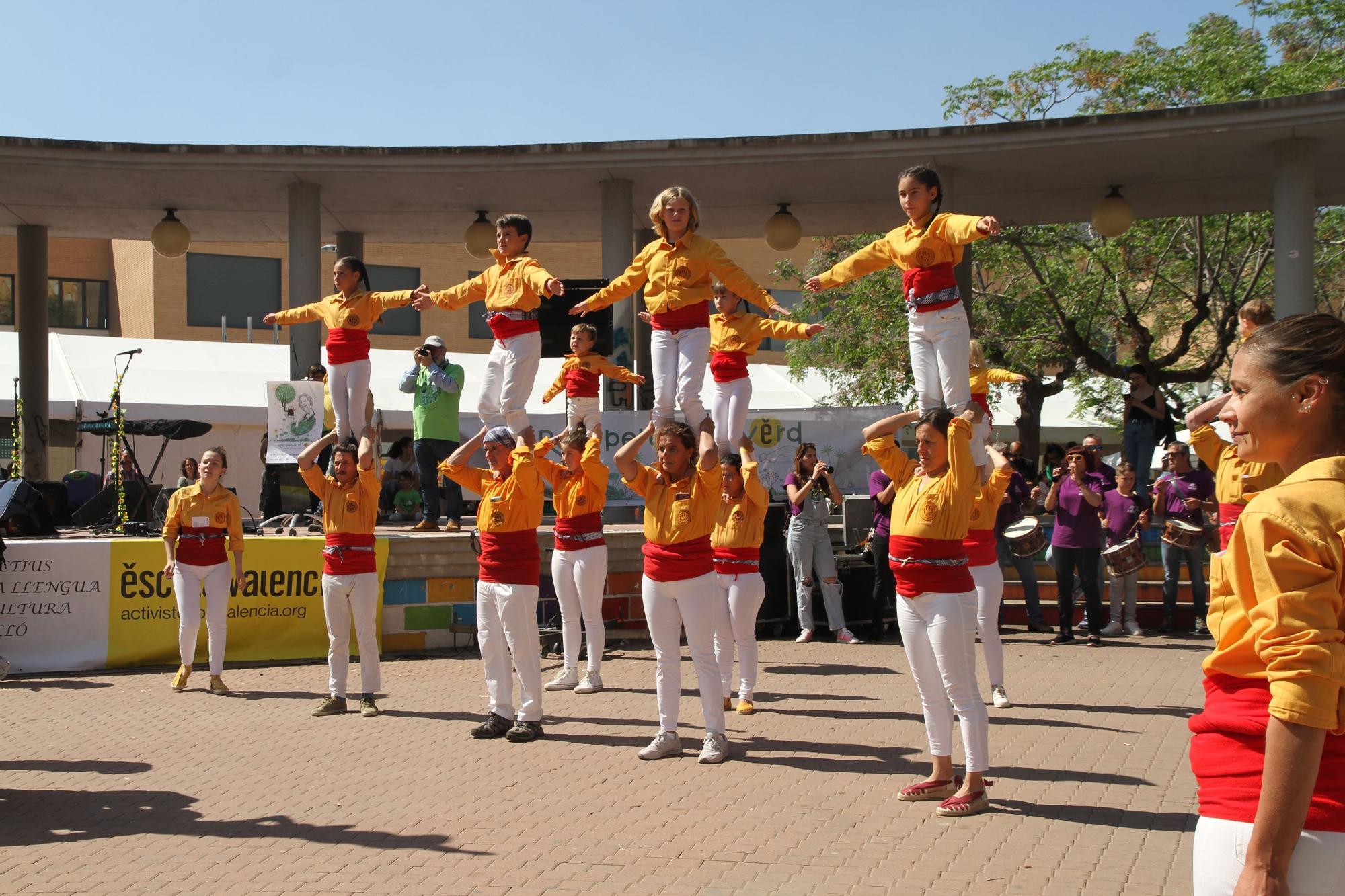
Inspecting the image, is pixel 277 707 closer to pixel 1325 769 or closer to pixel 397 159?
pixel 397 159

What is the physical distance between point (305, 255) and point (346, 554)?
6236mm

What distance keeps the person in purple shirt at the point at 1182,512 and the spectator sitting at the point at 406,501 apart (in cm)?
892

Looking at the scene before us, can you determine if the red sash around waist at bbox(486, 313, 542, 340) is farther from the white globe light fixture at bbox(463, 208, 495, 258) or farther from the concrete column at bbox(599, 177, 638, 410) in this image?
the white globe light fixture at bbox(463, 208, 495, 258)

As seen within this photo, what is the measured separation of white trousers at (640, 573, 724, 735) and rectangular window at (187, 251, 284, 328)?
99.6ft

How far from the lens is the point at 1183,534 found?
1296cm

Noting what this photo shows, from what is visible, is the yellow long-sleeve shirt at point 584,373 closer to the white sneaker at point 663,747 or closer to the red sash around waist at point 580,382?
the red sash around waist at point 580,382

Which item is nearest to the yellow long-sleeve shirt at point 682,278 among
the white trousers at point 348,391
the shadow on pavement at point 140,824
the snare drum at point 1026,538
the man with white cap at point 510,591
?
the man with white cap at point 510,591

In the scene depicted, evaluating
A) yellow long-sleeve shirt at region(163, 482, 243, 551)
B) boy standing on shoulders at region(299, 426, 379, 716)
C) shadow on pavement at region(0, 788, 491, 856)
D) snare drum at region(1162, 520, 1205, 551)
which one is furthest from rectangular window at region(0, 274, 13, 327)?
snare drum at region(1162, 520, 1205, 551)

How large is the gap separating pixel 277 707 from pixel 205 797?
2923 millimetres

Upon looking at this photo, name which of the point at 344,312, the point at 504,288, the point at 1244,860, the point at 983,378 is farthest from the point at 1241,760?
the point at 344,312

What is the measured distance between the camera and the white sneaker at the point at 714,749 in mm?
7617

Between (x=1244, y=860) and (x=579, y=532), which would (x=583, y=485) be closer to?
(x=579, y=532)

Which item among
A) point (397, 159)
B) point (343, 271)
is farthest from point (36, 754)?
point (397, 159)

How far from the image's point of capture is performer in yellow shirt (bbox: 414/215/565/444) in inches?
373
